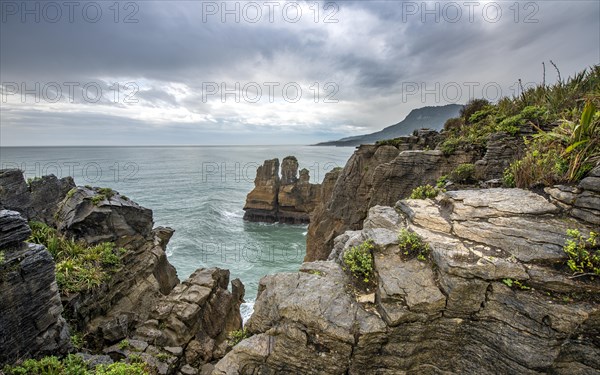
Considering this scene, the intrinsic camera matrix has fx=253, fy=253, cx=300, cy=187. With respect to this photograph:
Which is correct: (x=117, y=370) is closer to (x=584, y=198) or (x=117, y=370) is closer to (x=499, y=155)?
(x=584, y=198)

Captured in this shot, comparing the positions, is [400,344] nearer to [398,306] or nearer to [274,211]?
[398,306]

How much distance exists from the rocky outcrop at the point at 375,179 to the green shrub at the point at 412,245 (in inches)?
360

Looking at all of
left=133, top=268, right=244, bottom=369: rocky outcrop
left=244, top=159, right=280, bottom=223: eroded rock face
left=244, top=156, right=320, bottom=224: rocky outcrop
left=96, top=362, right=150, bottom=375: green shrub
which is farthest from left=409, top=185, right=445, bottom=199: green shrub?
left=244, top=159, right=280, bottom=223: eroded rock face

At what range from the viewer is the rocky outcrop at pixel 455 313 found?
495cm

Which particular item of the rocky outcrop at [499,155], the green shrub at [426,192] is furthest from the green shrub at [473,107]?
the green shrub at [426,192]

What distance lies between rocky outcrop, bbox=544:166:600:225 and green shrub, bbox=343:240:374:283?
4.89 metres

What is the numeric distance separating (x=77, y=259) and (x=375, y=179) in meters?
16.6

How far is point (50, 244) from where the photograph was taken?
1113 cm

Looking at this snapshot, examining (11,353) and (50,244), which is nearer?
(11,353)

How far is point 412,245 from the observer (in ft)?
21.8

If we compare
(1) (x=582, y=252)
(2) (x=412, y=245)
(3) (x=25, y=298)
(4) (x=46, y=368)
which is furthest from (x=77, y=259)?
(1) (x=582, y=252)

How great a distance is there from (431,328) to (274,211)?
44461mm

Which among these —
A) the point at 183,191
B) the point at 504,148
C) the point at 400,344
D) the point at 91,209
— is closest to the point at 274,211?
the point at 183,191

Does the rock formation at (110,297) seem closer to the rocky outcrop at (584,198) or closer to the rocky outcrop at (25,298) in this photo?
the rocky outcrop at (25,298)
